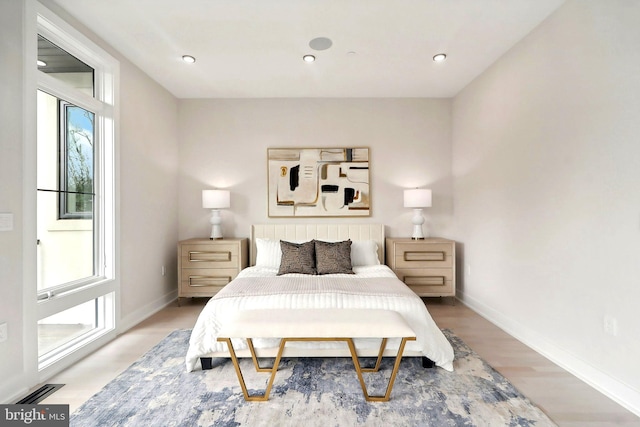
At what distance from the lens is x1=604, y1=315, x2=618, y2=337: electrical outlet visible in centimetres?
194

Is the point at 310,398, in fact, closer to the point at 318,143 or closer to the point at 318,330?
the point at 318,330

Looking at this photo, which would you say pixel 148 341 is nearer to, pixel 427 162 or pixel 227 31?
pixel 227 31

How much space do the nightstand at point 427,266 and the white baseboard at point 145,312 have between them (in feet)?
9.60

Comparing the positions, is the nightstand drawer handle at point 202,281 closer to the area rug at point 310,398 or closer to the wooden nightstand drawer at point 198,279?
the wooden nightstand drawer at point 198,279

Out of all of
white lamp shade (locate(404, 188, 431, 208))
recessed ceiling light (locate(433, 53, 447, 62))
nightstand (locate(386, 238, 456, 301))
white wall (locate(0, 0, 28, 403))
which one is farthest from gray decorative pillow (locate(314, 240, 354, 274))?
white wall (locate(0, 0, 28, 403))

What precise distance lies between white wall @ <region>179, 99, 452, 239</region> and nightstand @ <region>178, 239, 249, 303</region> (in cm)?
48

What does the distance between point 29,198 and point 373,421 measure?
2.61 m

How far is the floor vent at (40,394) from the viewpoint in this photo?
6.24 feet

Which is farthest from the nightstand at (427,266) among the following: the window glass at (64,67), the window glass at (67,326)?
the window glass at (64,67)

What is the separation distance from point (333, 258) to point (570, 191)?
218cm

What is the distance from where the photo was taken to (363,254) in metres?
3.77

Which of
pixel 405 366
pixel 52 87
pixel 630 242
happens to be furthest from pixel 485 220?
pixel 52 87

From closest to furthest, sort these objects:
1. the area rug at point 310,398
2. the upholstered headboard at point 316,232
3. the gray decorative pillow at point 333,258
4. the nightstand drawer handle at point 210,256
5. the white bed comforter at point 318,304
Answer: the area rug at point 310,398
the white bed comforter at point 318,304
the gray decorative pillow at point 333,258
the nightstand drawer handle at point 210,256
the upholstered headboard at point 316,232

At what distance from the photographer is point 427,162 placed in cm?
428
